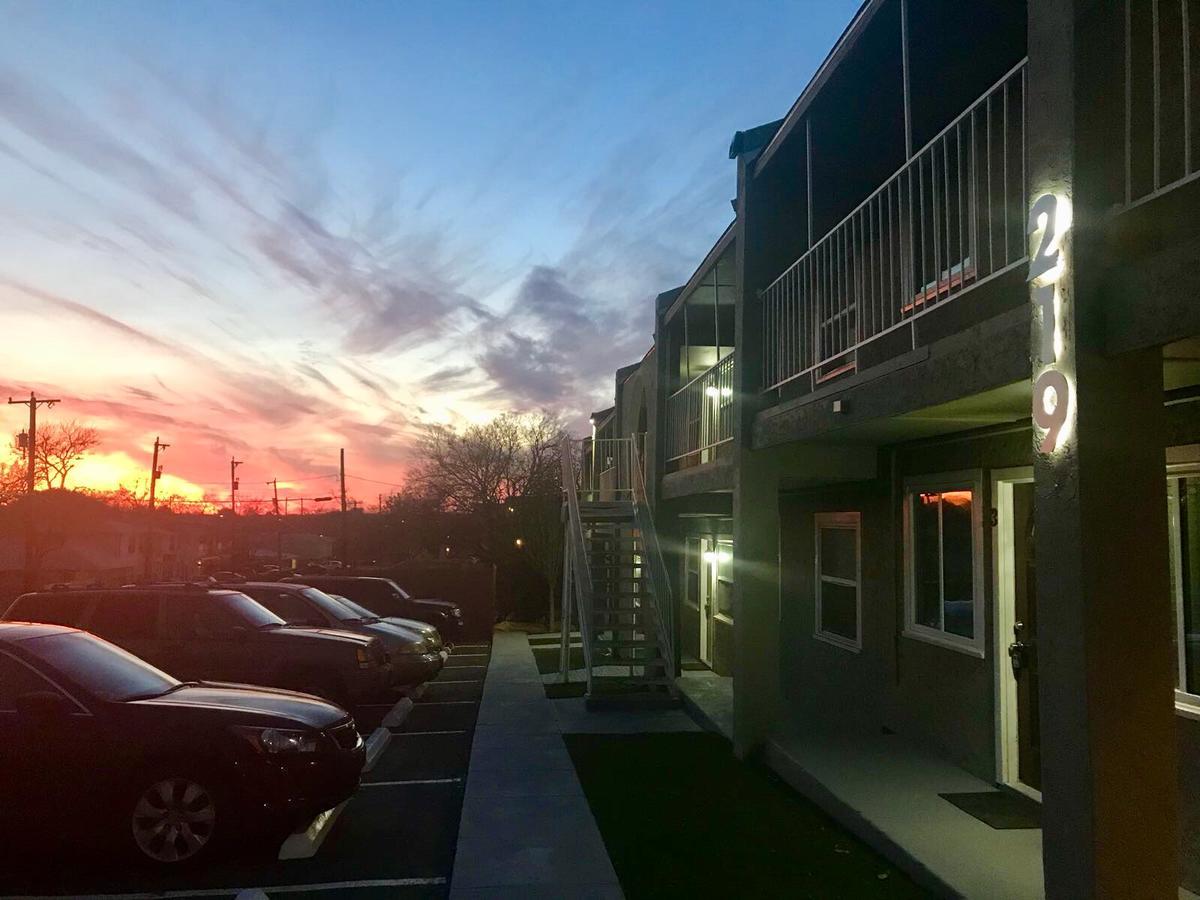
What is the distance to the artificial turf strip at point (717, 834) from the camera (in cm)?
539

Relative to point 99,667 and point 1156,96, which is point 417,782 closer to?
point 99,667

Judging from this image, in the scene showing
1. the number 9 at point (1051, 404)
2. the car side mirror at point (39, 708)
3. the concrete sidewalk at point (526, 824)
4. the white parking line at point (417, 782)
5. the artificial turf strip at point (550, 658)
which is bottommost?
the artificial turf strip at point (550, 658)

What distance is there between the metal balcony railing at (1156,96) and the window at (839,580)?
5159 mm

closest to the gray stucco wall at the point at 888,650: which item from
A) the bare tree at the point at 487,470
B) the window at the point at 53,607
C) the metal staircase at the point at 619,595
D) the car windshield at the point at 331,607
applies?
the metal staircase at the point at 619,595

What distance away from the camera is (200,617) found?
9.91m

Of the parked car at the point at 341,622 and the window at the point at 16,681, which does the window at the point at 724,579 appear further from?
the window at the point at 16,681

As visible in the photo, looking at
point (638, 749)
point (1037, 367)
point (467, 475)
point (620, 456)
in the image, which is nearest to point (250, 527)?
point (467, 475)

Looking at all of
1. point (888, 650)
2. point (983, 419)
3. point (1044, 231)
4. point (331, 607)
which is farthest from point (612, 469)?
point (1044, 231)

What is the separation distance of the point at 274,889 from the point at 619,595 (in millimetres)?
7232

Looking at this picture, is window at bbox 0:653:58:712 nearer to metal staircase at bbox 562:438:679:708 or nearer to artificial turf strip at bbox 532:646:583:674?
metal staircase at bbox 562:438:679:708

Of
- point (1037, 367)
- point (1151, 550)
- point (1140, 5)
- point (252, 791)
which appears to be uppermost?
point (1140, 5)

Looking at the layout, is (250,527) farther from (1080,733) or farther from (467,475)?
(1080,733)

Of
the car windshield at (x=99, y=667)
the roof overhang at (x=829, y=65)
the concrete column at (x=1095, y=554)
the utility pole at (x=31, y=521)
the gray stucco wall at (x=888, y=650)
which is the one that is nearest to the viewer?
the concrete column at (x=1095, y=554)

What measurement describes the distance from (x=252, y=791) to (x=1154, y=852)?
4.91 m
